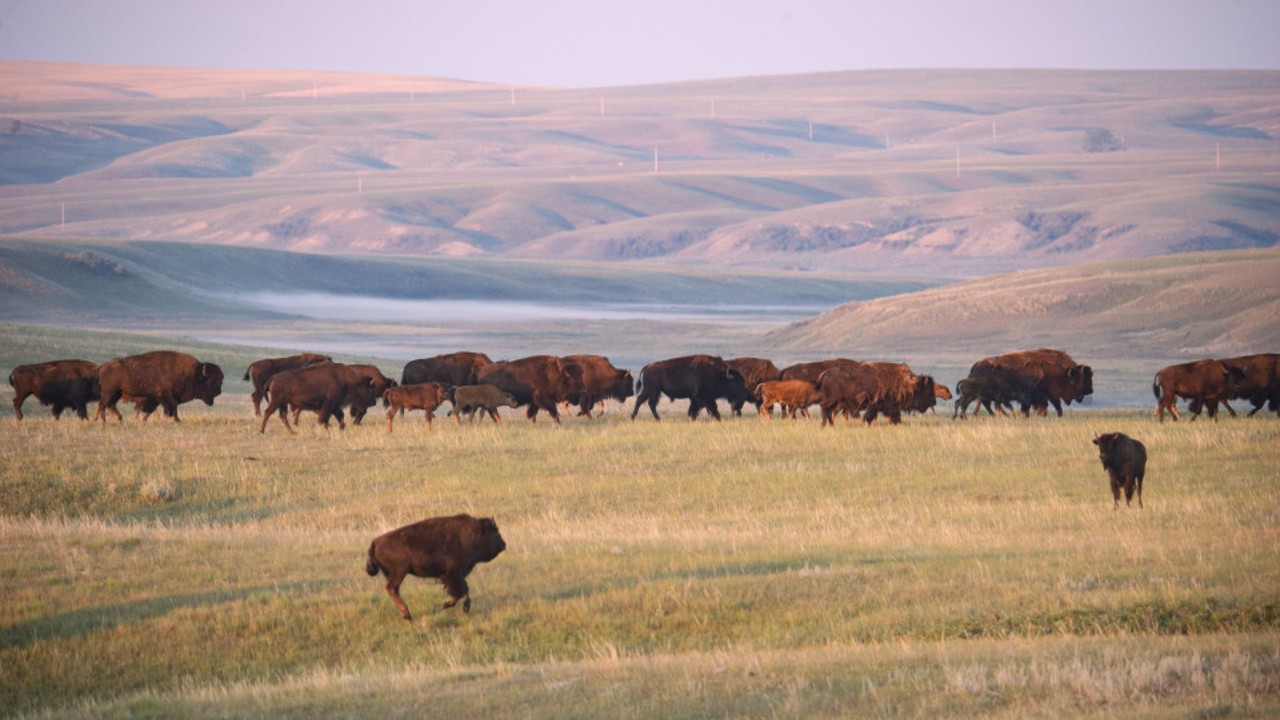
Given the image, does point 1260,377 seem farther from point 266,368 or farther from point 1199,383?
point 266,368

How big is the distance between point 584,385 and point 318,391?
5369 mm

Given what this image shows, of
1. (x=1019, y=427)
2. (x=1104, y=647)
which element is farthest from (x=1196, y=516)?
(x=1019, y=427)

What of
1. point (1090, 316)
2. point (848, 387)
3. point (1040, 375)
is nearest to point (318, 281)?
point (1090, 316)

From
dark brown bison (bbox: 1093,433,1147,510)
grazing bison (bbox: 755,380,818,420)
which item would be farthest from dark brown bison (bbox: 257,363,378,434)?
dark brown bison (bbox: 1093,433,1147,510)

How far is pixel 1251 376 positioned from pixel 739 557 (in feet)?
49.7

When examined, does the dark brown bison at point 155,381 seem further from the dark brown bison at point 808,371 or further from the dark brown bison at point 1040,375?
the dark brown bison at point 1040,375

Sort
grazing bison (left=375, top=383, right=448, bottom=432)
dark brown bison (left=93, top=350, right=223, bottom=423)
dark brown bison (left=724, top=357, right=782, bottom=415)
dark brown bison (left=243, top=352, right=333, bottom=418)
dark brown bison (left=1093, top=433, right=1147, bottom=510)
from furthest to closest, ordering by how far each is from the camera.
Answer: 1. dark brown bison (left=724, top=357, right=782, bottom=415)
2. dark brown bison (left=243, top=352, right=333, bottom=418)
3. dark brown bison (left=93, top=350, right=223, bottom=423)
4. grazing bison (left=375, top=383, right=448, bottom=432)
5. dark brown bison (left=1093, top=433, right=1147, bottom=510)

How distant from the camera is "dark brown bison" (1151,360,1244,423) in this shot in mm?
26875

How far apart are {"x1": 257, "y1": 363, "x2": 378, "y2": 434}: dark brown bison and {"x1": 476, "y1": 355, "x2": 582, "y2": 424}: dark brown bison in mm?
2783

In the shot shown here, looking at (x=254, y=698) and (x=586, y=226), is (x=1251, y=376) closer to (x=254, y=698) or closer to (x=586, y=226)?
(x=254, y=698)

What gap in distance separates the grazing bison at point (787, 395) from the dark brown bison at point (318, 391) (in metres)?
7.02

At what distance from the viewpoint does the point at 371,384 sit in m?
28.1

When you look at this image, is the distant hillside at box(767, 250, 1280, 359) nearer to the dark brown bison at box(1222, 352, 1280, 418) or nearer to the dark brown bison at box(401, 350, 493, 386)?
the dark brown bison at box(1222, 352, 1280, 418)

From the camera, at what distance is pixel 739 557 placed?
1594 cm
